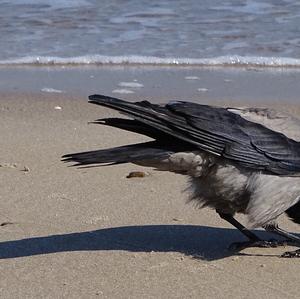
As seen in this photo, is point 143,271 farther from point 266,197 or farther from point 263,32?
point 263,32

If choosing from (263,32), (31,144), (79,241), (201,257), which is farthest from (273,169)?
(263,32)

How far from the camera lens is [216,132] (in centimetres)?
511

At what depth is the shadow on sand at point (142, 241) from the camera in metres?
5.38

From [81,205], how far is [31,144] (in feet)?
5.08

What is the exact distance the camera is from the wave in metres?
10.4

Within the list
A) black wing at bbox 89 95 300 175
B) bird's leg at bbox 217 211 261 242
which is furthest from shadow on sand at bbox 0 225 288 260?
black wing at bbox 89 95 300 175

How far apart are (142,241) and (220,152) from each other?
0.72 metres

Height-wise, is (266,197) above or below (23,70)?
above

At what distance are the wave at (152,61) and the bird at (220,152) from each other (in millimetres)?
5134

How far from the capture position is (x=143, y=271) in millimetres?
5039

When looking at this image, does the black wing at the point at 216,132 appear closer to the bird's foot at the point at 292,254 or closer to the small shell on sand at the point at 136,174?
the bird's foot at the point at 292,254

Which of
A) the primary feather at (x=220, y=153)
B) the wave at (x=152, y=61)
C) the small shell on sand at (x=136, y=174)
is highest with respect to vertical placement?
the primary feather at (x=220, y=153)

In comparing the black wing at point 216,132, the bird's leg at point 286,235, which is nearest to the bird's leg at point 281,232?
the bird's leg at point 286,235

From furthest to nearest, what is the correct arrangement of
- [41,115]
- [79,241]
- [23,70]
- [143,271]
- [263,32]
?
[263,32] → [23,70] → [41,115] → [79,241] → [143,271]
